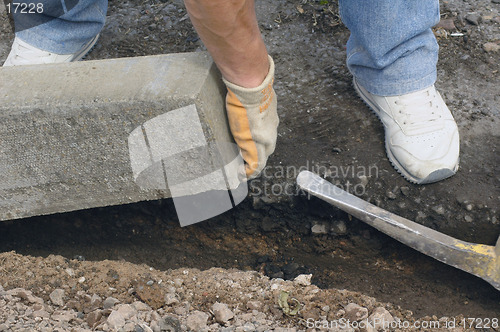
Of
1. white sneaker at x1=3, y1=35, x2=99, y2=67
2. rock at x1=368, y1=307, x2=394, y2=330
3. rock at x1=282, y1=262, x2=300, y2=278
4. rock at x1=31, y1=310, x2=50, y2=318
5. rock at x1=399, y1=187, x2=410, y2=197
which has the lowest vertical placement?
rock at x1=282, y1=262, x2=300, y2=278

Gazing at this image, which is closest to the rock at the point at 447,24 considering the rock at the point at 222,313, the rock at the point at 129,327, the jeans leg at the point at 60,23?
the jeans leg at the point at 60,23

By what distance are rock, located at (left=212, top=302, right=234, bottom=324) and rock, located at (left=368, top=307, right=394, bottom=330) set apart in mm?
471

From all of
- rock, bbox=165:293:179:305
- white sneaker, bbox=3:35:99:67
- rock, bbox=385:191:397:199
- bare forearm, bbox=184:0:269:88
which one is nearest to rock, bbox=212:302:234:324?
rock, bbox=165:293:179:305

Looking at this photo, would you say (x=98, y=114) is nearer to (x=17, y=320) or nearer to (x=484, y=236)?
(x=17, y=320)

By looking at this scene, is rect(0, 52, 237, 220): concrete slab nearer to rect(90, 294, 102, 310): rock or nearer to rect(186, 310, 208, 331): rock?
rect(90, 294, 102, 310): rock

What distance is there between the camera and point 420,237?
6.14 ft

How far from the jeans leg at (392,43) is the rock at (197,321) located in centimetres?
132

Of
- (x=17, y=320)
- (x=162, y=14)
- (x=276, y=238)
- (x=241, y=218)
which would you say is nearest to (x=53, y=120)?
(x=17, y=320)

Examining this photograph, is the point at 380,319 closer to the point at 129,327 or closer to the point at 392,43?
the point at 129,327

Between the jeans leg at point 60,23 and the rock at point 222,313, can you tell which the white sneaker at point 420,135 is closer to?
the rock at point 222,313

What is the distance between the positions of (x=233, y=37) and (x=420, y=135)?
1.05 metres

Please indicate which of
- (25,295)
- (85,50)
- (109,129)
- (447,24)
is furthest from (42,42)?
(447,24)

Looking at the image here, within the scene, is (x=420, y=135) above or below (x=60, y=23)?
below

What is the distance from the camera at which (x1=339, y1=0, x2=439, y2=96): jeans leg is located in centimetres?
197
